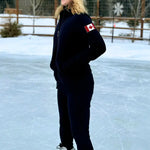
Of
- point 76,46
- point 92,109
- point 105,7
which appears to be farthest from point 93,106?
point 105,7

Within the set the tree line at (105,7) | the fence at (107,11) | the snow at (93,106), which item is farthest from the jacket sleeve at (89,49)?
the tree line at (105,7)

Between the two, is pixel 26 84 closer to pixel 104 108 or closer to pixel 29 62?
pixel 104 108

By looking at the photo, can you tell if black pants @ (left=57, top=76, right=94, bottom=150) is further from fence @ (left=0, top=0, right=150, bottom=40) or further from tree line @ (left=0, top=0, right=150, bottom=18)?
tree line @ (left=0, top=0, right=150, bottom=18)

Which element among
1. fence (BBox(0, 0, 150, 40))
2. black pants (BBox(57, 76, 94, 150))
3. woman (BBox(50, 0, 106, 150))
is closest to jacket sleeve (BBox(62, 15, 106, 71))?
woman (BBox(50, 0, 106, 150))

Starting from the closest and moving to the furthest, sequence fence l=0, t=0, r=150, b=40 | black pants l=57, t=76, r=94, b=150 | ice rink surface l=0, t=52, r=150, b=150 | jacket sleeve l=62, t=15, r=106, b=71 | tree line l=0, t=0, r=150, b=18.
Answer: jacket sleeve l=62, t=15, r=106, b=71, black pants l=57, t=76, r=94, b=150, ice rink surface l=0, t=52, r=150, b=150, fence l=0, t=0, r=150, b=40, tree line l=0, t=0, r=150, b=18

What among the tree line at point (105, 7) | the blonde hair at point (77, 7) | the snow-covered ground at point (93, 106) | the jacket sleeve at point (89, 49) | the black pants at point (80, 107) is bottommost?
the snow-covered ground at point (93, 106)

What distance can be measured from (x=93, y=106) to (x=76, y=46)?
6.32ft

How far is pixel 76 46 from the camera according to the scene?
1.41 metres

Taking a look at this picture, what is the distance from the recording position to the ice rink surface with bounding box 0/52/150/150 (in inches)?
90.3

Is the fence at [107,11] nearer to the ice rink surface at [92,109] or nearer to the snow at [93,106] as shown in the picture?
the snow at [93,106]

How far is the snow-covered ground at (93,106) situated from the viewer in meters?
2.31

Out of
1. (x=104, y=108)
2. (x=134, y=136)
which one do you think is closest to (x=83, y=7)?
(x=134, y=136)

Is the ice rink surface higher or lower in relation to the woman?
lower

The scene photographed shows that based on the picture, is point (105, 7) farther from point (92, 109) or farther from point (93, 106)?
point (92, 109)
